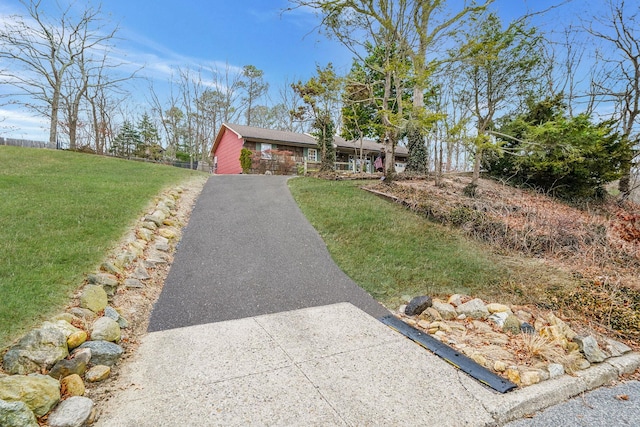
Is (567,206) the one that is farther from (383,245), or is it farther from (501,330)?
(501,330)

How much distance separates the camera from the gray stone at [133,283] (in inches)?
151

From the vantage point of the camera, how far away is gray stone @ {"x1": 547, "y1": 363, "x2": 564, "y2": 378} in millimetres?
2752

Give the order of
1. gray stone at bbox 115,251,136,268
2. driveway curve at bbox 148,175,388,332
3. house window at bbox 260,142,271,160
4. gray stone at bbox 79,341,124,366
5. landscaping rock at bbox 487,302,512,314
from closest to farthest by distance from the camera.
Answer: gray stone at bbox 79,341,124,366, driveway curve at bbox 148,175,388,332, landscaping rock at bbox 487,302,512,314, gray stone at bbox 115,251,136,268, house window at bbox 260,142,271,160

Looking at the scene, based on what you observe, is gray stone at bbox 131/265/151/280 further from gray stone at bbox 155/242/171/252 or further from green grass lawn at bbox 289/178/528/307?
green grass lawn at bbox 289/178/528/307

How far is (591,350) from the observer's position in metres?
3.06

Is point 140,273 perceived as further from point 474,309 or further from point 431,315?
point 474,309

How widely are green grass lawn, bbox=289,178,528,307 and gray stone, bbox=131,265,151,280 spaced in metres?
2.95

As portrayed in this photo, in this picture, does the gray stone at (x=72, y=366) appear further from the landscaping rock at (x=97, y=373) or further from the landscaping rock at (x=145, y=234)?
the landscaping rock at (x=145, y=234)

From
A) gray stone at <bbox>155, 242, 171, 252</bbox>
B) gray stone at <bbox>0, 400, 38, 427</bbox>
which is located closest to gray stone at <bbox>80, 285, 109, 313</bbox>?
gray stone at <bbox>0, 400, 38, 427</bbox>

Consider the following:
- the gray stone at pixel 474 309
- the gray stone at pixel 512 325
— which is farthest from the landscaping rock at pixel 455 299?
the gray stone at pixel 512 325

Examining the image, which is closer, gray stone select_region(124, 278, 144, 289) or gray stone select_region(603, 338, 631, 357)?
gray stone select_region(603, 338, 631, 357)

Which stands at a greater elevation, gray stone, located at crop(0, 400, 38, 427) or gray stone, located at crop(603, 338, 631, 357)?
gray stone, located at crop(0, 400, 38, 427)

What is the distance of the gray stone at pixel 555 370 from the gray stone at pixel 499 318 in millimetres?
770

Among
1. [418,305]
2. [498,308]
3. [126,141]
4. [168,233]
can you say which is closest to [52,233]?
[168,233]
